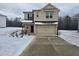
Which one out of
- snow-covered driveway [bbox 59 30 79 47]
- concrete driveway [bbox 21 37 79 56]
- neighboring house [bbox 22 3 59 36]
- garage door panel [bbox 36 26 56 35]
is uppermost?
neighboring house [bbox 22 3 59 36]

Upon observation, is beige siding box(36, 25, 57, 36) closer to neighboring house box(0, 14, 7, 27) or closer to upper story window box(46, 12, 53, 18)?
upper story window box(46, 12, 53, 18)

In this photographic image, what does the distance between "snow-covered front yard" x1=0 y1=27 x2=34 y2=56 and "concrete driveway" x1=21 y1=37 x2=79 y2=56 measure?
13 cm

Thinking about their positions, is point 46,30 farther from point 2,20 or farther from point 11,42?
point 2,20

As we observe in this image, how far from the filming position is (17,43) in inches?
140

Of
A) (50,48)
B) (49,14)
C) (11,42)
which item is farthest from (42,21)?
(11,42)

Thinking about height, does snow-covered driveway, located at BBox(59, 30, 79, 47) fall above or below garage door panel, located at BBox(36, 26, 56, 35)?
below

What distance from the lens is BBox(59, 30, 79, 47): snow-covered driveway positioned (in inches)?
142

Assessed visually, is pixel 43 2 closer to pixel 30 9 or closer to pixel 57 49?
pixel 30 9

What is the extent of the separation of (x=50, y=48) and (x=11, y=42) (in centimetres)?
84

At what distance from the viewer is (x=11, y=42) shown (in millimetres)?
3580

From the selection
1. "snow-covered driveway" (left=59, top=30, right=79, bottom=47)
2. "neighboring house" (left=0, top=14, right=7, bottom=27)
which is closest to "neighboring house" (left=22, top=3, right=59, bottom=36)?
"snow-covered driveway" (left=59, top=30, right=79, bottom=47)

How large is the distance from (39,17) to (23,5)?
44 centimetres

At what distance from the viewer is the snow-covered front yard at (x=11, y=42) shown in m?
3.42

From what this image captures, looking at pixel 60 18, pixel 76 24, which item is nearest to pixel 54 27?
pixel 60 18
